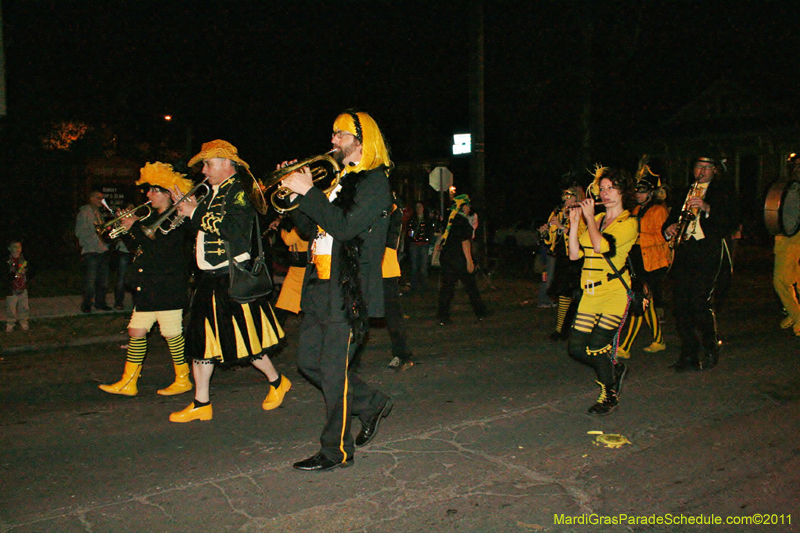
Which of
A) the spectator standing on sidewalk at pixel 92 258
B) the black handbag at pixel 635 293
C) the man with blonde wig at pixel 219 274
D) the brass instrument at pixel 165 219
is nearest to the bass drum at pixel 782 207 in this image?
the black handbag at pixel 635 293

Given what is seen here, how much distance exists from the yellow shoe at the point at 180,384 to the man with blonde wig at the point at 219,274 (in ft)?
2.91

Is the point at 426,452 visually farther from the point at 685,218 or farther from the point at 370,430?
the point at 685,218

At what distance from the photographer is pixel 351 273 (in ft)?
13.3

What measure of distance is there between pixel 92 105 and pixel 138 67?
1.83 m

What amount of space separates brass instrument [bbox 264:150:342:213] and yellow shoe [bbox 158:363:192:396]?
8.38 ft

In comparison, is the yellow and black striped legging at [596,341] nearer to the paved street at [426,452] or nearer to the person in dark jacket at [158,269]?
the paved street at [426,452]

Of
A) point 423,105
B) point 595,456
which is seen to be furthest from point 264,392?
point 423,105

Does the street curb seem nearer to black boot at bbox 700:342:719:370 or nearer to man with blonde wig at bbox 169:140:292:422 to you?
man with blonde wig at bbox 169:140:292:422

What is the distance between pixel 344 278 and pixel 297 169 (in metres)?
0.70

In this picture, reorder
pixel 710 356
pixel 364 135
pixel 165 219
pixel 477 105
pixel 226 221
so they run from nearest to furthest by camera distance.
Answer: pixel 364 135, pixel 226 221, pixel 165 219, pixel 710 356, pixel 477 105

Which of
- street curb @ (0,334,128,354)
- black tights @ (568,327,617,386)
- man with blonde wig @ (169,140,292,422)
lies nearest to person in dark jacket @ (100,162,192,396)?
man with blonde wig @ (169,140,292,422)

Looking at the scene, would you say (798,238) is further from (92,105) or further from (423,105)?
(423,105)

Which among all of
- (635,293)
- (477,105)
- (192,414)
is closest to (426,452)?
(192,414)

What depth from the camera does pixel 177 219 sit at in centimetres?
554
